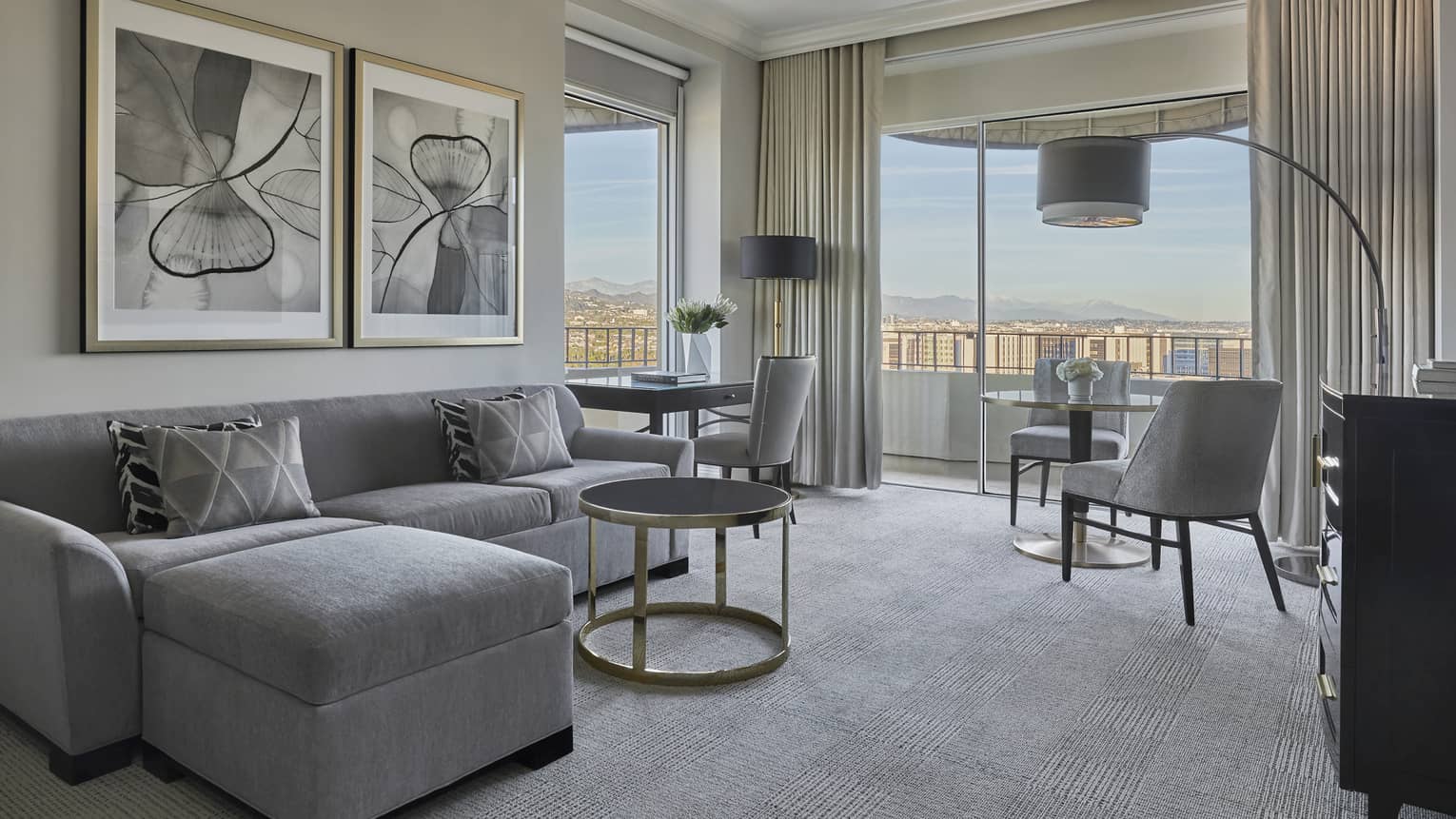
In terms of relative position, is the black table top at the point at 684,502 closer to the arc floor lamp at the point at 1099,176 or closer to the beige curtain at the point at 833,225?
the arc floor lamp at the point at 1099,176

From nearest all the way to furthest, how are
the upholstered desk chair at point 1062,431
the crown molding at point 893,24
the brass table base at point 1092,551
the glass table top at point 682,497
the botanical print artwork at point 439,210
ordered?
the glass table top at point 682,497 < the botanical print artwork at point 439,210 < the brass table base at point 1092,551 < the upholstered desk chair at point 1062,431 < the crown molding at point 893,24

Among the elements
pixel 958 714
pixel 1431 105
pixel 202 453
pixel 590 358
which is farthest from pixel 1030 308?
pixel 202 453

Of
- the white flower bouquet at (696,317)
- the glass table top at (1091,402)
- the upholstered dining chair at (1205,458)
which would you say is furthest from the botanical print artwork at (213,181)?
the upholstered dining chair at (1205,458)

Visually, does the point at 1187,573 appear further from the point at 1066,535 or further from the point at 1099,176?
the point at 1099,176

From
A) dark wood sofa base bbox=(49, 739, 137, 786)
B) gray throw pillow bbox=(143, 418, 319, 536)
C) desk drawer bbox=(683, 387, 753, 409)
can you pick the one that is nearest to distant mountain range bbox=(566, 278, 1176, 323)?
desk drawer bbox=(683, 387, 753, 409)

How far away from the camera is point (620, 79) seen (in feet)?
18.4

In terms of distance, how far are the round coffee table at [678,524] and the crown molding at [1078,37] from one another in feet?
11.7

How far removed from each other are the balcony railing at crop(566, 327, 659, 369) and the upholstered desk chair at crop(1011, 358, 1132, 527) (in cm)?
232

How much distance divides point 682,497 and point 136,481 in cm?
162

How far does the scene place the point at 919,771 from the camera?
225 cm

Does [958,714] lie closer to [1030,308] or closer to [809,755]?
[809,755]

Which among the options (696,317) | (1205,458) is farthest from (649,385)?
(1205,458)

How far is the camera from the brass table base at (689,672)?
276 cm

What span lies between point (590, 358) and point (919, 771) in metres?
3.76
